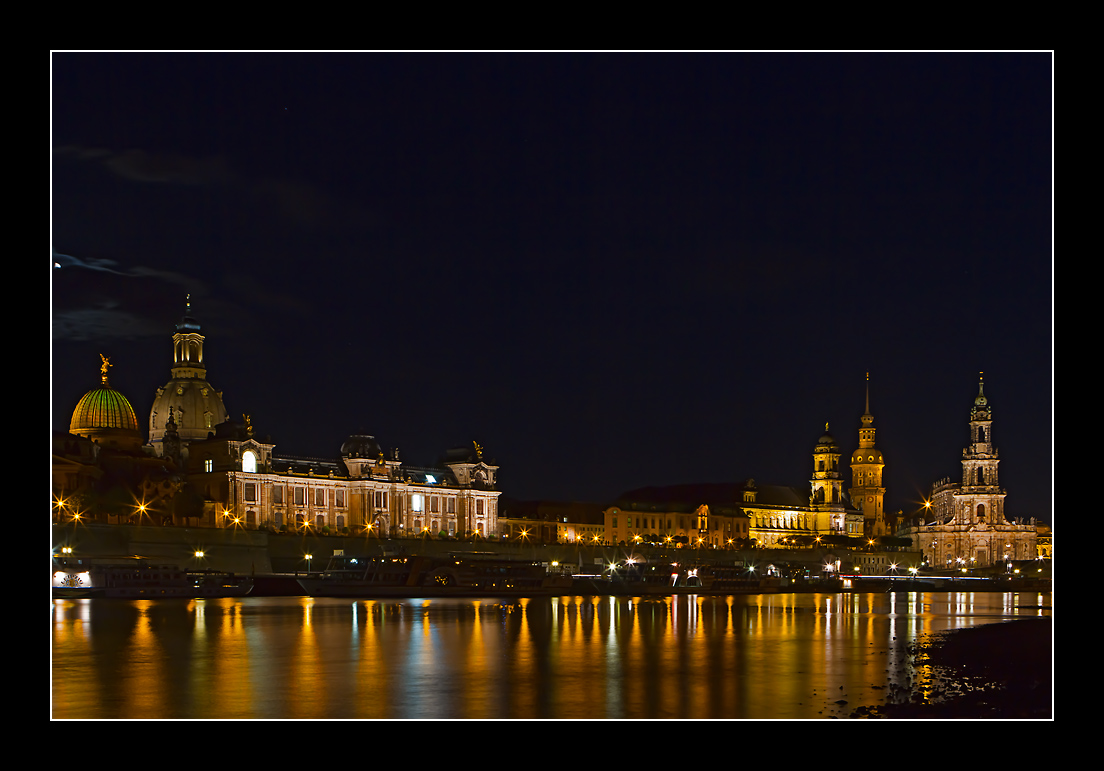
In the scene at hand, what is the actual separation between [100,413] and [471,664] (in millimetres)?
110526

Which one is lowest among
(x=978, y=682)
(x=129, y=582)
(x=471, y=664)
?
(x=129, y=582)

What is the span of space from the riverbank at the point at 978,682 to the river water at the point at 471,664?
2.73 feet

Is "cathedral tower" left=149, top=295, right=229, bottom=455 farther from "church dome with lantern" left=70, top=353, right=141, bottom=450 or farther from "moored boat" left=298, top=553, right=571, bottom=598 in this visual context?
"moored boat" left=298, top=553, right=571, bottom=598

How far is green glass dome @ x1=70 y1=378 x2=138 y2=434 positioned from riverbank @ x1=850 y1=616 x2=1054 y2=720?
109 m

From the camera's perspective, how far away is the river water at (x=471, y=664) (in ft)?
93.5

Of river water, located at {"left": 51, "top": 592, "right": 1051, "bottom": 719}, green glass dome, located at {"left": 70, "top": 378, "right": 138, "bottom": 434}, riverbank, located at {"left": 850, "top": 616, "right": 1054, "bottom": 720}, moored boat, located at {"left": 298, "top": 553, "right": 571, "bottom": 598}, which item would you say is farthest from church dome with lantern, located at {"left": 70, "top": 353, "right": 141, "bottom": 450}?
riverbank, located at {"left": 850, "top": 616, "right": 1054, "bottom": 720}

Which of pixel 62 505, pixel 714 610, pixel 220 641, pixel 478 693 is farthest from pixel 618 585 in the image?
pixel 478 693

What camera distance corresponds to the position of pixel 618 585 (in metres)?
112

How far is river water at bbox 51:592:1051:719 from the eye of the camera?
28.5m

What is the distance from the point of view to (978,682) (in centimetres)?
3148

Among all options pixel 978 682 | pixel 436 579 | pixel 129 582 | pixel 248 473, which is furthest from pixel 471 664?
pixel 248 473

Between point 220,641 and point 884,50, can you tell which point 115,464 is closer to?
point 220,641

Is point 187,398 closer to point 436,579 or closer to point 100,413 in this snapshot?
point 100,413

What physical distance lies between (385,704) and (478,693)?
2.91 m
